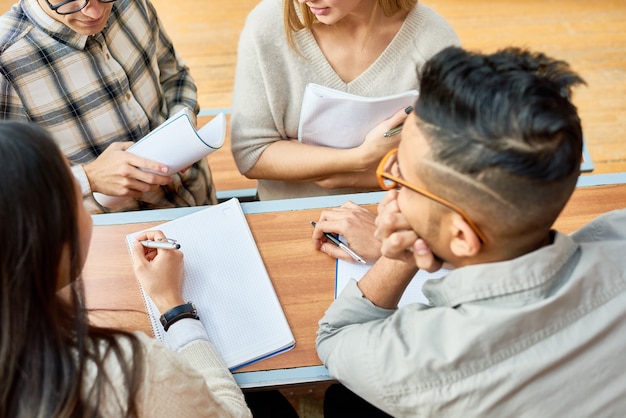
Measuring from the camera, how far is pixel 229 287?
125 cm

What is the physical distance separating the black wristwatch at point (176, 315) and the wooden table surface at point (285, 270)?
5cm

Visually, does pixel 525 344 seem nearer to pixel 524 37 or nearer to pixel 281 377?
pixel 281 377

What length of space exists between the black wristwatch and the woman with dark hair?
18 cm

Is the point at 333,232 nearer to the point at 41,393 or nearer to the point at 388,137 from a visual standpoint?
the point at 388,137

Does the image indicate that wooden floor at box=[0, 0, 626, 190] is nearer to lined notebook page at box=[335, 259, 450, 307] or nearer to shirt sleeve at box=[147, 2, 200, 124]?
shirt sleeve at box=[147, 2, 200, 124]

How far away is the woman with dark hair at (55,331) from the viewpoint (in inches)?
30.9

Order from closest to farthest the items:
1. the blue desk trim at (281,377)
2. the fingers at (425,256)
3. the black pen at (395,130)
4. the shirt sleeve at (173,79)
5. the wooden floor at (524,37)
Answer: the fingers at (425,256)
the blue desk trim at (281,377)
the black pen at (395,130)
the shirt sleeve at (173,79)
the wooden floor at (524,37)

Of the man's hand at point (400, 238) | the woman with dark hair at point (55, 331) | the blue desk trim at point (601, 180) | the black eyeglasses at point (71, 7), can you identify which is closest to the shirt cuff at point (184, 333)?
the woman with dark hair at point (55, 331)

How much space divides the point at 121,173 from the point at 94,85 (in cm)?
23

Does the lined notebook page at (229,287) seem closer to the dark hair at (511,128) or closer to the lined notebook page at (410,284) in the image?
the lined notebook page at (410,284)

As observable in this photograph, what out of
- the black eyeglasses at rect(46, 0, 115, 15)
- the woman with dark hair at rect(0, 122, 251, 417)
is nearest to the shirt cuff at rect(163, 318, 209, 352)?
the woman with dark hair at rect(0, 122, 251, 417)

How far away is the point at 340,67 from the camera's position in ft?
5.19

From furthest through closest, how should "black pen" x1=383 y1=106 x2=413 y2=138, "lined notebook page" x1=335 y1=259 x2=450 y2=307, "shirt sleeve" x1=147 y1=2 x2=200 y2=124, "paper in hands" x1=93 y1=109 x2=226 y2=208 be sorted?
"shirt sleeve" x1=147 y1=2 x2=200 y2=124 < "black pen" x1=383 y1=106 x2=413 y2=138 < "paper in hands" x1=93 y1=109 x2=226 y2=208 < "lined notebook page" x1=335 y1=259 x2=450 y2=307

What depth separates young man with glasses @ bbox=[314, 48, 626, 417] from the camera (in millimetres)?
856
